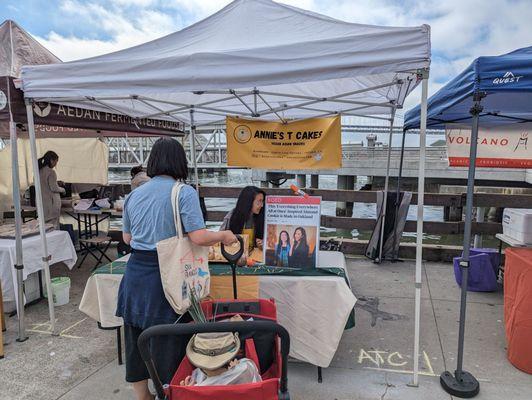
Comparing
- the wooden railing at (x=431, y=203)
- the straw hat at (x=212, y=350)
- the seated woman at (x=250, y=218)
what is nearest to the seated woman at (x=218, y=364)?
the straw hat at (x=212, y=350)

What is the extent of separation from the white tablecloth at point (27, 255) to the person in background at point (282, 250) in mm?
2805

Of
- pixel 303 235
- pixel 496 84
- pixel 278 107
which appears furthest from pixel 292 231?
pixel 278 107

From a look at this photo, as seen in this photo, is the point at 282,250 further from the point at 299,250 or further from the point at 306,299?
the point at 306,299

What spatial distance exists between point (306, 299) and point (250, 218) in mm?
1138

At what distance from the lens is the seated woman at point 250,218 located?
360 cm

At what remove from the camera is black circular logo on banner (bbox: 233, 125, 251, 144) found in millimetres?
4793

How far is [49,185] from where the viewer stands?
5.87 m

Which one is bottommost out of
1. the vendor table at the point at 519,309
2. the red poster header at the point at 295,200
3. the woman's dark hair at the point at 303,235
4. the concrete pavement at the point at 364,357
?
the concrete pavement at the point at 364,357

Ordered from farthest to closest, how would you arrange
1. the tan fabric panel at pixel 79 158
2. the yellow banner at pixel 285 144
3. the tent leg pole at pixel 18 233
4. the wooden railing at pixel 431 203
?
1. the tan fabric panel at pixel 79 158
2. the wooden railing at pixel 431 203
3. the yellow banner at pixel 285 144
4. the tent leg pole at pixel 18 233

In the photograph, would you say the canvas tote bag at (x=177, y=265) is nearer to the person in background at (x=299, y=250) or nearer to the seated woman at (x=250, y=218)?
the person in background at (x=299, y=250)

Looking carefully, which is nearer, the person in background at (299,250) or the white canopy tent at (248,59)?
the white canopy tent at (248,59)

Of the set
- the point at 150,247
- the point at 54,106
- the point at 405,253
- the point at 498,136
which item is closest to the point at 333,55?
the point at 150,247

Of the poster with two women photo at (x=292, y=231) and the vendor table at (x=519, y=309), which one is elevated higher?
the poster with two women photo at (x=292, y=231)

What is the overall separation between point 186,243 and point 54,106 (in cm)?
256
